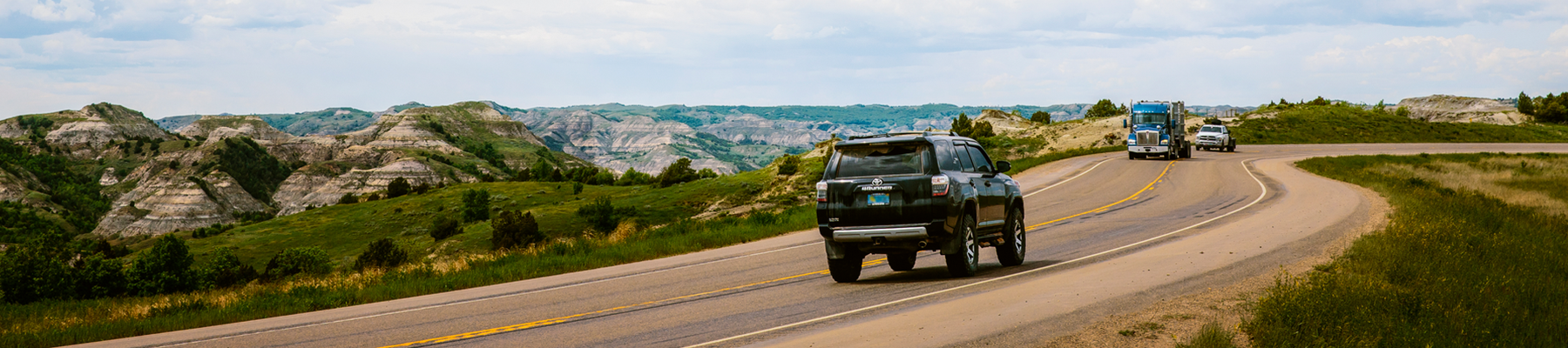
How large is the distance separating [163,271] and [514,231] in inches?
1385

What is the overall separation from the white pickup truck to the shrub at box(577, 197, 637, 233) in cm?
7048

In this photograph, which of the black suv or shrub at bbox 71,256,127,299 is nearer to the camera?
the black suv

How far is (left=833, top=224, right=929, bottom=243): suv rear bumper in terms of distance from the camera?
11.7 metres

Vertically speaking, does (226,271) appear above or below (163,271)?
below

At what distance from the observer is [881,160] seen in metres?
12.4

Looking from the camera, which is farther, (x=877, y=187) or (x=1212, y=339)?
(x=877, y=187)

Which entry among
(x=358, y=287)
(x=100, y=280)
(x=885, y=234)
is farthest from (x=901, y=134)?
(x=100, y=280)

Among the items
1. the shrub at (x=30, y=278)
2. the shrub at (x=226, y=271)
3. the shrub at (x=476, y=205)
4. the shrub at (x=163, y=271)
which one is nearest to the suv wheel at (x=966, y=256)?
the shrub at (x=226, y=271)

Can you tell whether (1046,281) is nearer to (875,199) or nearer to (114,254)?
(875,199)

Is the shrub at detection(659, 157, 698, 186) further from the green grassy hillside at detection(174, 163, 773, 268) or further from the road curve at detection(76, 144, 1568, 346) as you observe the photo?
the road curve at detection(76, 144, 1568, 346)

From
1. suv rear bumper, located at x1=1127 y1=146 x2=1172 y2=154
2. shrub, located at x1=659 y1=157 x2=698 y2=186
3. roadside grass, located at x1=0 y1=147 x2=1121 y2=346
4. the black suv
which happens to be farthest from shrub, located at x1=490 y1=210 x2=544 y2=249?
the black suv

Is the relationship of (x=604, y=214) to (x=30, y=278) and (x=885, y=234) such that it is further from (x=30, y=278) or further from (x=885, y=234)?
(x=885, y=234)

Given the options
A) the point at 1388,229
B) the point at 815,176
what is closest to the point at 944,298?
the point at 1388,229

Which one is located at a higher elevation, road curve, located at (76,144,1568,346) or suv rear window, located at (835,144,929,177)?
suv rear window, located at (835,144,929,177)
